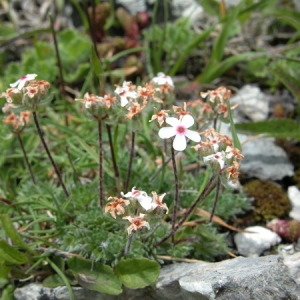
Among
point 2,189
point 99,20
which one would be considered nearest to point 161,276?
point 2,189

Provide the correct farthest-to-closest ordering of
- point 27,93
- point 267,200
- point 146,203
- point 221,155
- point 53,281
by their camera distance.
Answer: point 267,200
point 53,281
point 27,93
point 221,155
point 146,203

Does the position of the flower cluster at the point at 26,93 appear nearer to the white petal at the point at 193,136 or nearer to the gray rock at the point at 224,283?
the white petal at the point at 193,136

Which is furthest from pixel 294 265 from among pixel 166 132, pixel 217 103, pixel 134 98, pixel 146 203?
pixel 134 98

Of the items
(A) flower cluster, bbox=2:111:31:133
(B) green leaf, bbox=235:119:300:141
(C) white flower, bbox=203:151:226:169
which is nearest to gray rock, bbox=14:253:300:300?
(C) white flower, bbox=203:151:226:169

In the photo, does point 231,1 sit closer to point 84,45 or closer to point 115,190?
point 84,45

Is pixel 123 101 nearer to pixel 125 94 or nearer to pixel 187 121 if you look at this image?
pixel 125 94

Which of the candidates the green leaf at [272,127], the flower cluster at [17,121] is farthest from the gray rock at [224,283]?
the green leaf at [272,127]
